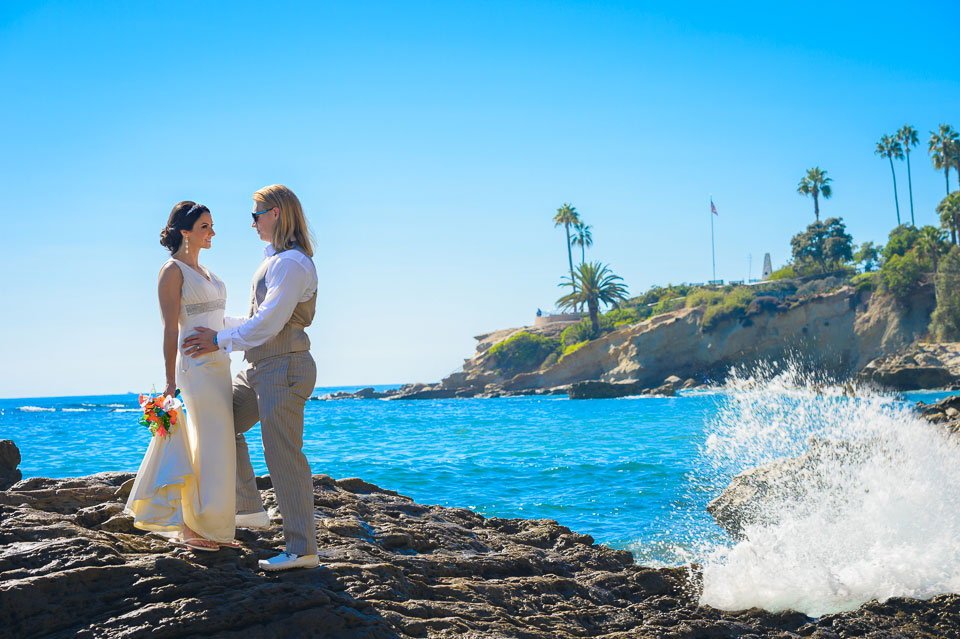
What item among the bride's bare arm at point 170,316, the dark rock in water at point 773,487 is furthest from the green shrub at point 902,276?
the bride's bare arm at point 170,316

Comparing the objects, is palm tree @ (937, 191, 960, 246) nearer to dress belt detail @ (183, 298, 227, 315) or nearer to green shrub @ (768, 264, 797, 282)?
green shrub @ (768, 264, 797, 282)

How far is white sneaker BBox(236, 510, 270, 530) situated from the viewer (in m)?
4.76

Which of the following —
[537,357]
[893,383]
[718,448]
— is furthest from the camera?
[537,357]

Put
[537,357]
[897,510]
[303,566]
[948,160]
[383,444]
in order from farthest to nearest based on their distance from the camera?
[537,357] → [948,160] → [383,444] → [897,510] → [303,566]

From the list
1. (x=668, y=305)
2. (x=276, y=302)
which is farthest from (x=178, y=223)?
(x=668, y=305)

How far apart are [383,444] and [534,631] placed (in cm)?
2109

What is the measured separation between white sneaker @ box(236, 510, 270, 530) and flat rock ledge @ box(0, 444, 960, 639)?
0.26 ft

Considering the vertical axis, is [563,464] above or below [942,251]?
below

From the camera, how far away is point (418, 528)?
6164mm

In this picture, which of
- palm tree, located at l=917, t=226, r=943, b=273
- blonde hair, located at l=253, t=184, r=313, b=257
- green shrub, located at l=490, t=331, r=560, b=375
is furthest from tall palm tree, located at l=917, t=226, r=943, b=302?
blonde hair, located at l=253, t=184, r=313, b=257

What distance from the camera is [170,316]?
441cm

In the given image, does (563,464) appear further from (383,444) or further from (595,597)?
(595,597)

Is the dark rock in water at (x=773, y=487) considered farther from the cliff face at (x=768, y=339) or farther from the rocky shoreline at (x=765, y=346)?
the cliff face at (x=768, y=339)

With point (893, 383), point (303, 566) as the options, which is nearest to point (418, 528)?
point (303, 566)
